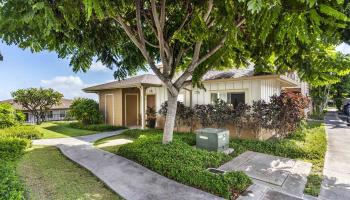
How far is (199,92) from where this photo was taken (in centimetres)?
1348

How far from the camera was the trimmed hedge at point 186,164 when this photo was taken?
5.21 metres

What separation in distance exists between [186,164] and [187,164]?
30 mm

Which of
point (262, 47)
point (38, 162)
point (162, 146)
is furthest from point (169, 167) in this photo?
point (262, 47)

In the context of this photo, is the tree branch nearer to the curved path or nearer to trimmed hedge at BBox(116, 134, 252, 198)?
trimmed hedge at BBox(116, 134, 252, 198)

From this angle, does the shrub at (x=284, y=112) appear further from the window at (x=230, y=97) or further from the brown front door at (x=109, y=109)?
the brown front door at (x=109, y=109)

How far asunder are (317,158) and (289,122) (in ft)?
8.79

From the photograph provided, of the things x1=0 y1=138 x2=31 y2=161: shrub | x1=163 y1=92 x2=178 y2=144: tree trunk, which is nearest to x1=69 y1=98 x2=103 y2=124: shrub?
x1=0 y1=138 x2=31 y2=161: shrub

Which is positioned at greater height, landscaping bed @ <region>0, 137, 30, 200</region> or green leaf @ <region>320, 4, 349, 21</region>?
green leaf @ <region>320, 4, 349, 21</region>

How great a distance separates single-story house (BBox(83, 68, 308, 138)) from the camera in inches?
454

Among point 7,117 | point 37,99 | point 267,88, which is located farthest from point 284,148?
point 37,99

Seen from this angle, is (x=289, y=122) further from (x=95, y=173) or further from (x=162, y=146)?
(x=95, y=173)

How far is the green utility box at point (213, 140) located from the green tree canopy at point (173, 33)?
4.97ft

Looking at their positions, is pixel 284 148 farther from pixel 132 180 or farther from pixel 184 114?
pixel 132 180

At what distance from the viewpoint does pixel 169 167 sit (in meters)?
6.29
